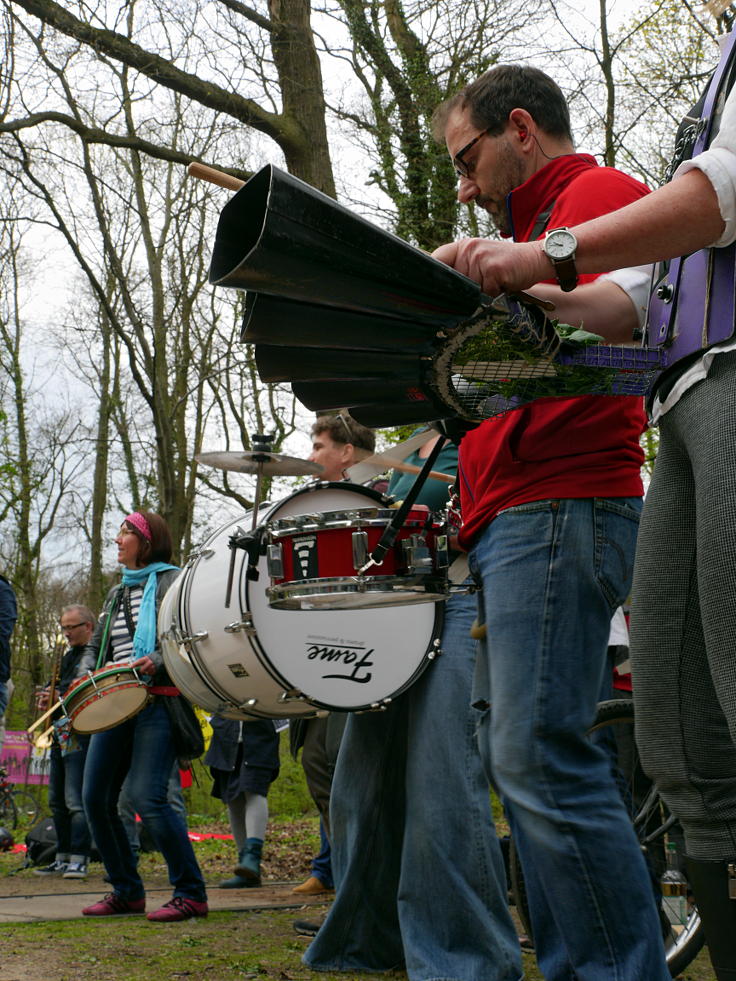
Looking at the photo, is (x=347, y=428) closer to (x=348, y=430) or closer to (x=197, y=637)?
(x=348, y=430)

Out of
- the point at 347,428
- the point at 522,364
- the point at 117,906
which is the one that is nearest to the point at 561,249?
the point at 522,364

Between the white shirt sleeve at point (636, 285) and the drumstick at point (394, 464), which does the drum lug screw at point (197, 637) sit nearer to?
the drumstick at point (394, 464)

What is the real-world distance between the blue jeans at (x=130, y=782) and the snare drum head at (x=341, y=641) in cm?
204

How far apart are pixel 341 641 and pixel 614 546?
5.84 feet

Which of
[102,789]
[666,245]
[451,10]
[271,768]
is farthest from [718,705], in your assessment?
[451,10]

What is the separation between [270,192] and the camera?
1.64m

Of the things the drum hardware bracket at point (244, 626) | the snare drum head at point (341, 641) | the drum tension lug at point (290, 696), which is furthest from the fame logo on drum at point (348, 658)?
the drum hardware bracket at point (244, 626)

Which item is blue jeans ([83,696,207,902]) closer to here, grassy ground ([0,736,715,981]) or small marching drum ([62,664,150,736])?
small marching drum ([62,664,150,736])

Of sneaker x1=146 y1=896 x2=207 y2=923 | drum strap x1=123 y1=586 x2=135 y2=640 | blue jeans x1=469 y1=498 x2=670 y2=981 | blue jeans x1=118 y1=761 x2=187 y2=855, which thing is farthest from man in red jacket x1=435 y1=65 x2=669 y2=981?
drum strap x1=123 y1=586 x2=135 y2=640

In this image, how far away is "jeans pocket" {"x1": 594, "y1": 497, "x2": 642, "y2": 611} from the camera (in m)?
2.52

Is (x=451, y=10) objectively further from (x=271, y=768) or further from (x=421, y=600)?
(x=421, y=600)

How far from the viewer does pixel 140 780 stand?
601 cm

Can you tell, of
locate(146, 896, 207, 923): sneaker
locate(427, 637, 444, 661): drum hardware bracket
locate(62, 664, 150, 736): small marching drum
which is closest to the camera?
locate(427, 637, 444, 661): drum hardware bracket

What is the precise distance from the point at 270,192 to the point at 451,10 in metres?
11.3
